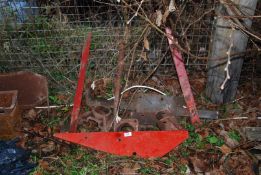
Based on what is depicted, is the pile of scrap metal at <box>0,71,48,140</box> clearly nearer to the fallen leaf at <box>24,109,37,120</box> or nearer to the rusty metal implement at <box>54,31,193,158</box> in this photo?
the fallen leaf at <box>24,109,37,120</box>

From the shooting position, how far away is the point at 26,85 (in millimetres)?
4438

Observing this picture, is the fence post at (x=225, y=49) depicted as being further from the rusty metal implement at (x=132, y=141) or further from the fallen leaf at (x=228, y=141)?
the rusty metal implement at (x=132, y=141)

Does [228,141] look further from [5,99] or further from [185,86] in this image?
[5,99]

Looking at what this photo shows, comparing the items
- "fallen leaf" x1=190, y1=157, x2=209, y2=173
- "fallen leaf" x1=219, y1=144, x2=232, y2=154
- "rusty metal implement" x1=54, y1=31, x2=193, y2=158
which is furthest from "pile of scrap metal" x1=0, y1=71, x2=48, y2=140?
"fallen leaf" x1=219, y1=144, x2=232, y2=154

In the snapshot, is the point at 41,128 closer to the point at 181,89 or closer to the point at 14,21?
the point at 14,21

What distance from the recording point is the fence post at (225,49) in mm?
3690

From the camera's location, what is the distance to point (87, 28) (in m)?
4.43

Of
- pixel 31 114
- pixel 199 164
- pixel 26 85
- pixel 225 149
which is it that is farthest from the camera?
pixel 26 85

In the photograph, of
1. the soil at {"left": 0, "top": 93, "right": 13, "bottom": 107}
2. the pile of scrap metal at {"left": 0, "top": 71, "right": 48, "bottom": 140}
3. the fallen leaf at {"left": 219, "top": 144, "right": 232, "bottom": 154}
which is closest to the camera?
the fallen leaf at {"left": 219, "top": 144, "right": 232, "bottom": 154}

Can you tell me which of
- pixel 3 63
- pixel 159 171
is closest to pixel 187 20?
pixel 159 171

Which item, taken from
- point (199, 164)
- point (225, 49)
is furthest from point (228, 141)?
point (225, 49)

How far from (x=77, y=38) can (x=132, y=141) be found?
1579mm

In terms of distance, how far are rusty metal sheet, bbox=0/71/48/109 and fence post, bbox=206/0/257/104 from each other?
2114mm

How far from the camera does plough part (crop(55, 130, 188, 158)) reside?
12.3 ft
